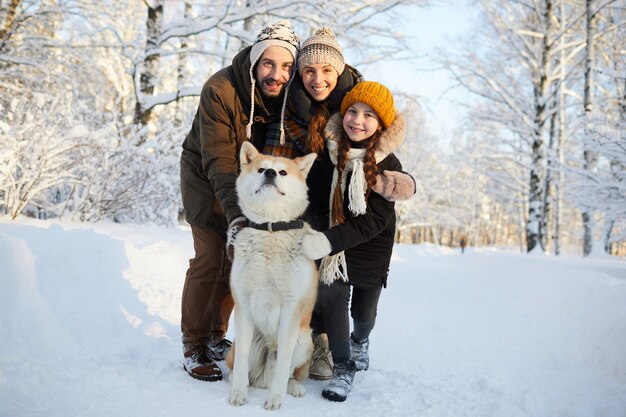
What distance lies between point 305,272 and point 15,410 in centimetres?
139

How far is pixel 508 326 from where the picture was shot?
13.5 feet

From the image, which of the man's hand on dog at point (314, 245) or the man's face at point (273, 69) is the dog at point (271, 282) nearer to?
the man's hand on dog at point (314, 245)

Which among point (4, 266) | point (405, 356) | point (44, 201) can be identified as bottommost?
point (405, 356)

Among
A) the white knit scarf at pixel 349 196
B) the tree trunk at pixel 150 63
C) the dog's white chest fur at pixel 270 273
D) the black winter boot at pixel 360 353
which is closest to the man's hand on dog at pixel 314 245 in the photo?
the dog's white chest fur at pixel 270 273

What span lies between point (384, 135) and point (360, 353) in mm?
1427

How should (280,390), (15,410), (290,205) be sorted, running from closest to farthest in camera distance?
(15,410) < (280,390) < (290,205)

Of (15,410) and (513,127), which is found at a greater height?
(513,127)

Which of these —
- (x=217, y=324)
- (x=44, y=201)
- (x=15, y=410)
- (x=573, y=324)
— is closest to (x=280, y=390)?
(x=217, y=324)

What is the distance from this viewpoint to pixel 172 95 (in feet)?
21.9

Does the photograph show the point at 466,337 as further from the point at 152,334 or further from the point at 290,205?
the point at 152,334

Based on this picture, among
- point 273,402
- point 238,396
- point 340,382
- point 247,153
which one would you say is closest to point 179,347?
point 238,396

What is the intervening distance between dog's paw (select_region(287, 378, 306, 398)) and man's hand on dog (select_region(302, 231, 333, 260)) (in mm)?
710

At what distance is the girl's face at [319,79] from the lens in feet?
8.69

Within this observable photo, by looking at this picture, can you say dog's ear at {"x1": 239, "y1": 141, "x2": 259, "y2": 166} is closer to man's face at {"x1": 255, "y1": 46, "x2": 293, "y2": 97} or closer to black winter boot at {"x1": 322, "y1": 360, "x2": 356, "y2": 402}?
man's face at {"x1": 255, "y1": 46, "x2": 293, "y2": 97}
